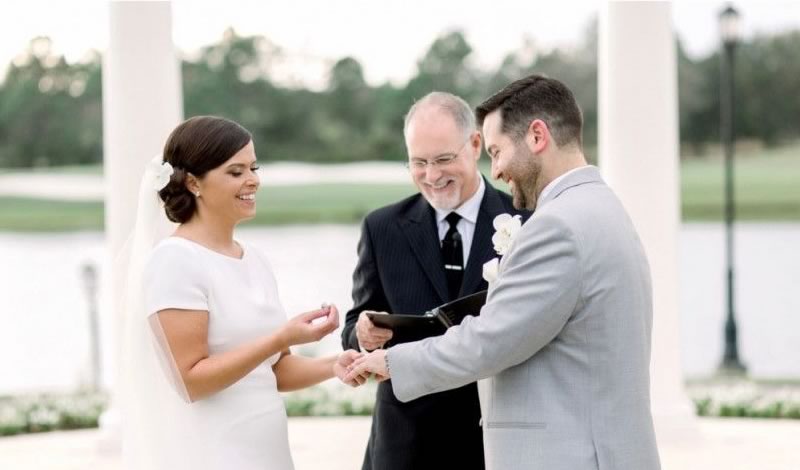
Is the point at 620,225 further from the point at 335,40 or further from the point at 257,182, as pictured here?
the point at 335,40

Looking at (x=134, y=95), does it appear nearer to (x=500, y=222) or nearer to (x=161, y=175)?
(x=161, y=175)

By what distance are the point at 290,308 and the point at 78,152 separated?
17325 millimetres

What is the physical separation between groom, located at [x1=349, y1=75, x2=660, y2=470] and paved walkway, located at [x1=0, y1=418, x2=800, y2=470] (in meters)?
6.29

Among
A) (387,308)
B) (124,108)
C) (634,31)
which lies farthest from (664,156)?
(387,308)

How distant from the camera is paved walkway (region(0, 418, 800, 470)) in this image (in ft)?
35.6

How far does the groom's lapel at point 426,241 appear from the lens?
571cm

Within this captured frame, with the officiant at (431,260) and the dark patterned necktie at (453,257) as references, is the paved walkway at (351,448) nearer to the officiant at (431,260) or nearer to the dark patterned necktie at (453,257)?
the officiant at (431,260)

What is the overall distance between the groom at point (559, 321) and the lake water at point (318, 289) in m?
22.3

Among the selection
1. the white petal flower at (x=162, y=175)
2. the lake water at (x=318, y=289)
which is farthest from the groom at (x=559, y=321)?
the lake water at (x=318, y=289)

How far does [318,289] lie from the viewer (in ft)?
150

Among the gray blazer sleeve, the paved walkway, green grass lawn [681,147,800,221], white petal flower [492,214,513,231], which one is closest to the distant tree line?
green grass lawn [681,147,800,221]

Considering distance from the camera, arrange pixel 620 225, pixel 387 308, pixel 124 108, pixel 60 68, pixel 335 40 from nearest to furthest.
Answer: pixel 620 225 → pixel 387 308 → pixel 124 108 → pixel 60 68 → pixel 335 40

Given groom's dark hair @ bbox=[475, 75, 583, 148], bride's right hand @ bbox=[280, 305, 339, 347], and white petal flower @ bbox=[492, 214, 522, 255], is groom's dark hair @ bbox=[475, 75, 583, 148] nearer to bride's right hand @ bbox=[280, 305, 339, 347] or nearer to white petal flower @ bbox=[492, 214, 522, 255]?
white petal flower @ bbox=[492, 214, 522, 255]

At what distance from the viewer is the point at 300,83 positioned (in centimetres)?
5381
